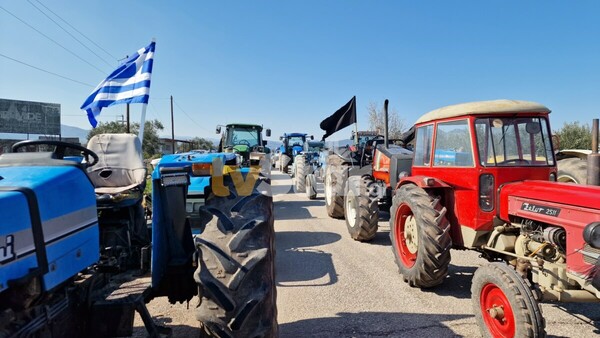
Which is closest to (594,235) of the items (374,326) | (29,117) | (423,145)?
(374,326)

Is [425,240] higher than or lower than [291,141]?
lower

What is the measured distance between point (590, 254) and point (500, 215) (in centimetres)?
91

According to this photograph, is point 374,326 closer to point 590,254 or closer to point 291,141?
point 590,254

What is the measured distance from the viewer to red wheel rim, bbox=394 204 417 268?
4.25m

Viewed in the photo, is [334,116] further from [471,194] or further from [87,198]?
[87,198]

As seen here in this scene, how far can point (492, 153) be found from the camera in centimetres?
344

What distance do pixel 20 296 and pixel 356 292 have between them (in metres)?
3.00

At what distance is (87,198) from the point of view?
1.86 m

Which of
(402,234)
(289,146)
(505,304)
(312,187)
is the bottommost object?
(505,304)

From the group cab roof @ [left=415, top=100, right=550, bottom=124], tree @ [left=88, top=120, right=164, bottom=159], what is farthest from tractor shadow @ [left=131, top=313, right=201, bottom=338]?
tree @ [left=88, top=120, right=164, bottom=159]

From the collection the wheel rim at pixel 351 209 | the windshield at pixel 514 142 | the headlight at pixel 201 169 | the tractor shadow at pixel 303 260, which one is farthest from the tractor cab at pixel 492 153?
the headlight at pixel 201 169

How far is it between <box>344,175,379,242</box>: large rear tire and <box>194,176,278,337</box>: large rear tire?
3.57m

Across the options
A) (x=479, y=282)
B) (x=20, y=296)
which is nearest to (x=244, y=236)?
(x=20, y=296)

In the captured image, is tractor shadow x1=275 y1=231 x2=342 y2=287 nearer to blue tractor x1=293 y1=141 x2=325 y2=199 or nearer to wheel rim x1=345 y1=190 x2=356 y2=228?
wheel rim x1=345 y1=190 x2=356 y2=228
